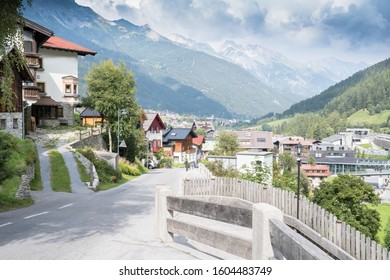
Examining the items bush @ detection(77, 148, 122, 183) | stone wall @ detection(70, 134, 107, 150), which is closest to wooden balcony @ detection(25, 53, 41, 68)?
stone wall @ detection(70, 134, 107, 150)

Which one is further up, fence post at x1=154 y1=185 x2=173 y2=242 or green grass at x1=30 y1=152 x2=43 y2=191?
fence post at x1=154 y1=185 x2=173 y2=242

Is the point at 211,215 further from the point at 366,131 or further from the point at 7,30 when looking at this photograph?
the point at 366,131

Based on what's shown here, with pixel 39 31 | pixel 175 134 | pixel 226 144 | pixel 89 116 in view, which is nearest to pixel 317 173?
pixel 175 134

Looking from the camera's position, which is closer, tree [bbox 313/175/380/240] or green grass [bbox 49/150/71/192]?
green grass [bbox 49/150/71/192]

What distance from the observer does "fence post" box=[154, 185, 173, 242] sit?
336 inches

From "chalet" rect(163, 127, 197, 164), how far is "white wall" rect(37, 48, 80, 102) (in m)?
36.9

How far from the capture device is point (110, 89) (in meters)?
47.0

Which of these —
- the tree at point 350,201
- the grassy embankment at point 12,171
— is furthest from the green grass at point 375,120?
the grassy embankment at point 12,171

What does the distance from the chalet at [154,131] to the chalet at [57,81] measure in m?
27.6

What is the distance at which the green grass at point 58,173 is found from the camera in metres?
26.8

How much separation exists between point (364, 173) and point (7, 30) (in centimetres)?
9913

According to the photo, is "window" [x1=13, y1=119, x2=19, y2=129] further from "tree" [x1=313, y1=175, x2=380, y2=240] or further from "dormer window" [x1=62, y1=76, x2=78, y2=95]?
"tree" [x1=313, y1=175, x2=380, y2=240]

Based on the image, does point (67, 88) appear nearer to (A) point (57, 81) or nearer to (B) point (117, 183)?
(A) point (57, 81)

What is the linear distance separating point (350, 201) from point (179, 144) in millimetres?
37611
